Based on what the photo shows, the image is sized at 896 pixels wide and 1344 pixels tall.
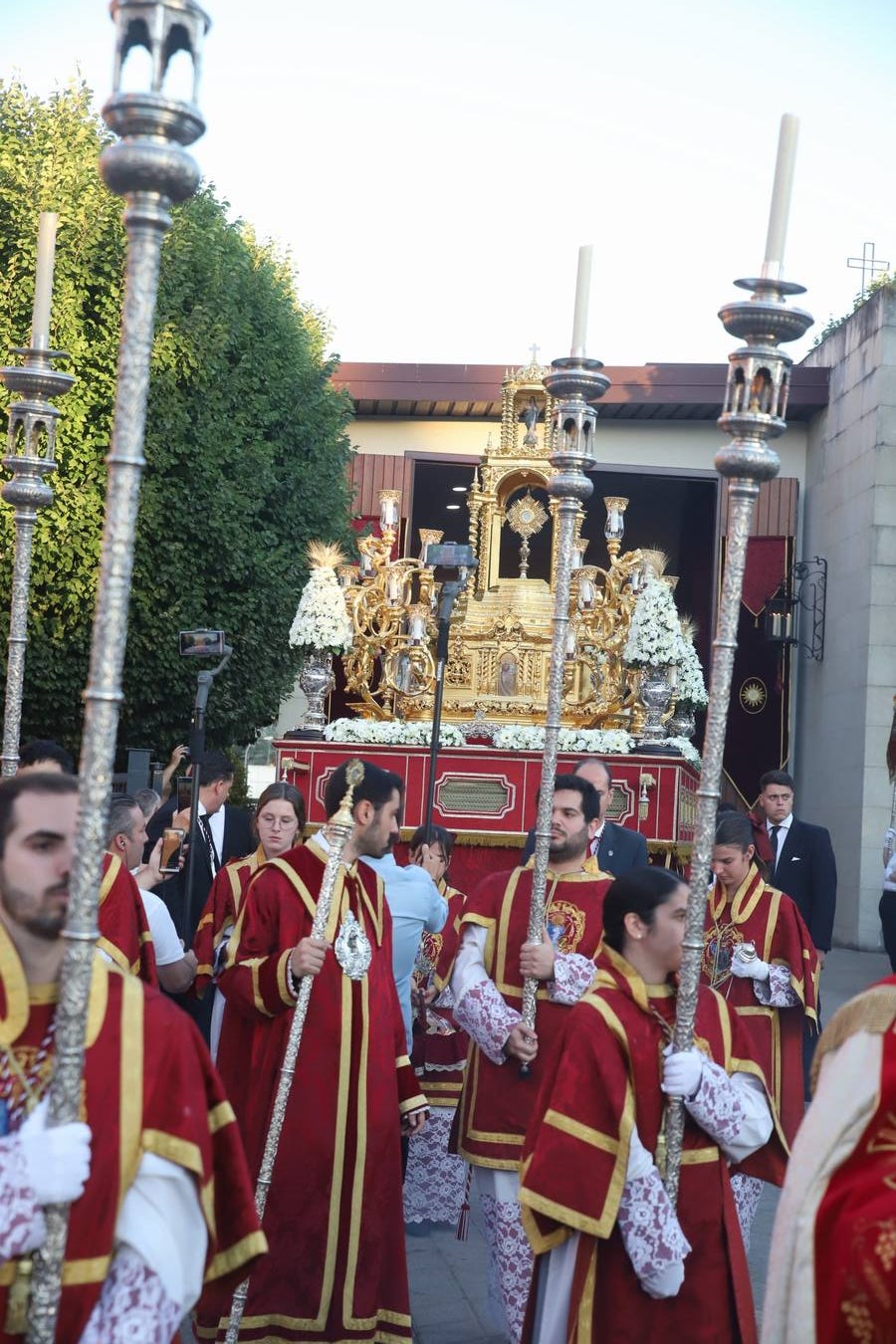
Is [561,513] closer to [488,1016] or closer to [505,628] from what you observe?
[488,1016]

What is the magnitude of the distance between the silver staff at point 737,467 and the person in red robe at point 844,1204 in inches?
40.1

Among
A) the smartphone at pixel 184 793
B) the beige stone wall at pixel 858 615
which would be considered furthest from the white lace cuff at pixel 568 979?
the beige stone wall at pixel 858 615

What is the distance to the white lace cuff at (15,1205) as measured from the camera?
2.75m

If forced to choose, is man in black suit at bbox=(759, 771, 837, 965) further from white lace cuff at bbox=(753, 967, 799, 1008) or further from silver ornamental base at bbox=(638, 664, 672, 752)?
silver ornamental base at bbox=(638, 664, 672, 752)

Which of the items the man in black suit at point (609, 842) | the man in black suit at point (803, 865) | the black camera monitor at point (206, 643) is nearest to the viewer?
the man in black suit at point (609, 842)

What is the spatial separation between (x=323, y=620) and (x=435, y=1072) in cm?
620

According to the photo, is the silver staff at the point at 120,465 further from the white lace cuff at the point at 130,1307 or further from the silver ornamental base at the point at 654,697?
the silver ornamental base at the point at 654,697

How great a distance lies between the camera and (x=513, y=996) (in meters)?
5.85

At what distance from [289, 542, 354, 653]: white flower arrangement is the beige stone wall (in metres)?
8.78

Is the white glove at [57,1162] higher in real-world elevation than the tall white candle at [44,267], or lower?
lower

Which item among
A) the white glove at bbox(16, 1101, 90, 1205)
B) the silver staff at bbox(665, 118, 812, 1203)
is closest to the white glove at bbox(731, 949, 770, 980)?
the silver staff at bbox(665, 118, 812, 1203)

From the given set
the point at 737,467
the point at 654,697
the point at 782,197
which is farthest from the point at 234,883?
the point at 654,697

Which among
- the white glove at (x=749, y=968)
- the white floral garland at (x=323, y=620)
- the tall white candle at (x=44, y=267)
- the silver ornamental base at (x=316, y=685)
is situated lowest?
the white glove at (x=749, y=968)

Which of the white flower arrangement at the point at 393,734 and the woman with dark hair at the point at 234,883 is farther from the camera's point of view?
the white flower arrangement at the point at 393,734
